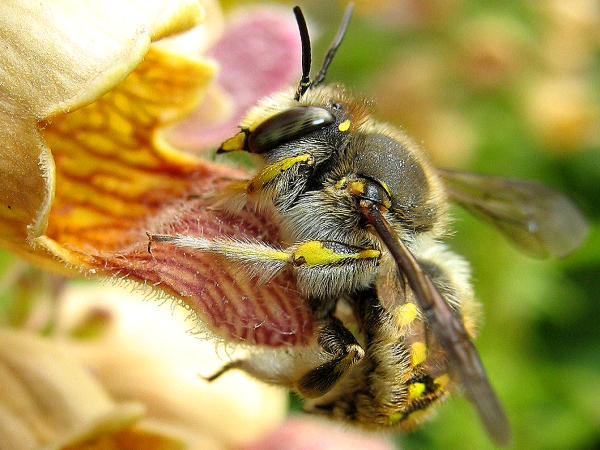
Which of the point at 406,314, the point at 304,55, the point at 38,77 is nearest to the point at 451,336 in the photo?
the point at 406,314

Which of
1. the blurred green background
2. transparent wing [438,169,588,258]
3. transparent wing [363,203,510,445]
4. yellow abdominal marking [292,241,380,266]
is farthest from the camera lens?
the blurred green background

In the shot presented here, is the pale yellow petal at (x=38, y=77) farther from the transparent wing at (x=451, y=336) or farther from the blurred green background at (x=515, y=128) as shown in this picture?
the blurred green background at (x=515, y=128)

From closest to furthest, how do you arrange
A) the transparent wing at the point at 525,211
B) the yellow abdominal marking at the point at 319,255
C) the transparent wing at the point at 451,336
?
1. the transparent wing at the point at 451,336
2. the yellow abdominal marking at the point at 319,255
3. the transparent wing at the point at 525,211

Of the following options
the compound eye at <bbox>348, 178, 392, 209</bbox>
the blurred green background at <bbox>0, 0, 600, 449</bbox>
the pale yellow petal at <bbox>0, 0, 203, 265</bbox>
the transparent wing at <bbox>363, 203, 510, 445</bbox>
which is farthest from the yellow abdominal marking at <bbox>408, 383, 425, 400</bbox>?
the blurred green background at <bbox>0, 0, 600, 449</bbox>

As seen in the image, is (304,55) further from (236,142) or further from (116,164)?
(116,164)

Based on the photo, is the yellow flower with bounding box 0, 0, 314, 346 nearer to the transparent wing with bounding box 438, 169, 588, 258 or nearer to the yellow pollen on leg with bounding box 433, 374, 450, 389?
the yellow pollen on leg with bounding box 433, 374, 450, 389

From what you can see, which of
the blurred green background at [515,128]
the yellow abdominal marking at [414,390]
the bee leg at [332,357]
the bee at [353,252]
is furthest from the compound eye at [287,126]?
the blurred green background at [515,128]
